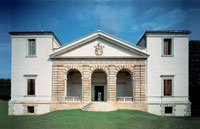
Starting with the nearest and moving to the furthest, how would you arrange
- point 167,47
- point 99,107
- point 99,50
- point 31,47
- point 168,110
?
1. point 99,107
2. point 168,110
3. point 167,47
4. point 99,50
5. point 31,47

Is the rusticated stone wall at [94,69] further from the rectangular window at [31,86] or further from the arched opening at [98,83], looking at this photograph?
the arched opening at [98,83]

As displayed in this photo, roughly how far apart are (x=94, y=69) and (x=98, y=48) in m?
2.90

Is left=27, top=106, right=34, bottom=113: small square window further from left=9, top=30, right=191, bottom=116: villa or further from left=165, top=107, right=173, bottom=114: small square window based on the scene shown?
left=165, top=107, right=173, bottom=114: small square window

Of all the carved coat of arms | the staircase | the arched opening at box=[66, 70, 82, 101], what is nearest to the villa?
the carved coat of arms

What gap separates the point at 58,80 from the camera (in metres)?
18.7

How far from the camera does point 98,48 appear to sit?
18.8 metres

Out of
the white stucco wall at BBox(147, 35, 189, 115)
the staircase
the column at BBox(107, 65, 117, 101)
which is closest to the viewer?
the staircase

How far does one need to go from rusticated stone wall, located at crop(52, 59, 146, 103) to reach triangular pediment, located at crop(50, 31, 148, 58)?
0.68 m

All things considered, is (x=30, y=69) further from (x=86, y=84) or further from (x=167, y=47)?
(x=167, y=47)

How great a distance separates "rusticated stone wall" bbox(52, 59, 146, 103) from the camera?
1848 cm

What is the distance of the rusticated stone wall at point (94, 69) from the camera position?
60.6 ft

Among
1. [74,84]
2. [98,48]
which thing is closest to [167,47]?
[98,48]

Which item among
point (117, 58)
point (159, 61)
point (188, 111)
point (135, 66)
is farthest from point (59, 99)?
point (188, 111)

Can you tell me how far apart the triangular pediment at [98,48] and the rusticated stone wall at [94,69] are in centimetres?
68
